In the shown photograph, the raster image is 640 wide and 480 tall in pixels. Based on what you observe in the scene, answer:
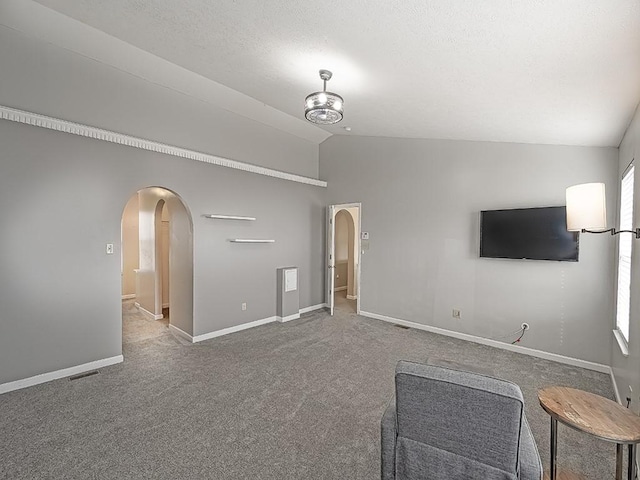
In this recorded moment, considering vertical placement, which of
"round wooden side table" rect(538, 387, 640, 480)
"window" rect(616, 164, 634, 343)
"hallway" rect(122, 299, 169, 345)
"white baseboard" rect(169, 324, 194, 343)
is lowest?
"hallway" rect(122, 299, 169, 345)

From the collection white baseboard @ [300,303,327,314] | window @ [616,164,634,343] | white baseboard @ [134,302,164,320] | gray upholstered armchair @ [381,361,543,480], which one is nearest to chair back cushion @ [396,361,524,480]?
gray upholstered armchair @ [381,361,543,480]

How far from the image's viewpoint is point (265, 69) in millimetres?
3361

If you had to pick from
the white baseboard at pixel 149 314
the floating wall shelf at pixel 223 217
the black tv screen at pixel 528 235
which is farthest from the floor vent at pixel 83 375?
the black tv screen at pixel 528 235

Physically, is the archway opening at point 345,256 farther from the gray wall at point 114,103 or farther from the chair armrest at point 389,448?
the chair armrest at point 389,448

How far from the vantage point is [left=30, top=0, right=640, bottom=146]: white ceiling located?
1.84 m

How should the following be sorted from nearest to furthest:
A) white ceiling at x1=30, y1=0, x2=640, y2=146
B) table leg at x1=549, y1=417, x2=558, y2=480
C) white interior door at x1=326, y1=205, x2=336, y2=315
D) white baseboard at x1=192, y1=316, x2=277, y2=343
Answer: table leg at x1=549, y1=417, x2=558, y2=480 < white ceiling at x1=30, y1=0, x2=640, y2=146 < white baseboard at x1=192, y1=316, x2=277, y2=343 < white interior door at x1=326, y1=205, x2=336, y2=315

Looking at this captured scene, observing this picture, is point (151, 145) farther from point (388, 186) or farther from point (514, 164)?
point (514, 164)

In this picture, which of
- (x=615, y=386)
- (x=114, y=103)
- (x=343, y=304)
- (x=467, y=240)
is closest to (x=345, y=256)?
(x=343, y=304)

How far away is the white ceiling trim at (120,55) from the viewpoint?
2.92m

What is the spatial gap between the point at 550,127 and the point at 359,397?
342 cm

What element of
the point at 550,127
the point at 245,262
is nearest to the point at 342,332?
the point at 245,262

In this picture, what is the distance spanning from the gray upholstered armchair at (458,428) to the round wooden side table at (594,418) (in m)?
0.26

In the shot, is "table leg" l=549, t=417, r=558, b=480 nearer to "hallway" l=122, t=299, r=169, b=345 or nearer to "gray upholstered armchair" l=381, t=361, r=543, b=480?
"gray upholstered armchair" l=381, t=361, r=543, b=480

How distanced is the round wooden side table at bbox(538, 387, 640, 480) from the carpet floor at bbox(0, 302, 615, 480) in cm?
71
